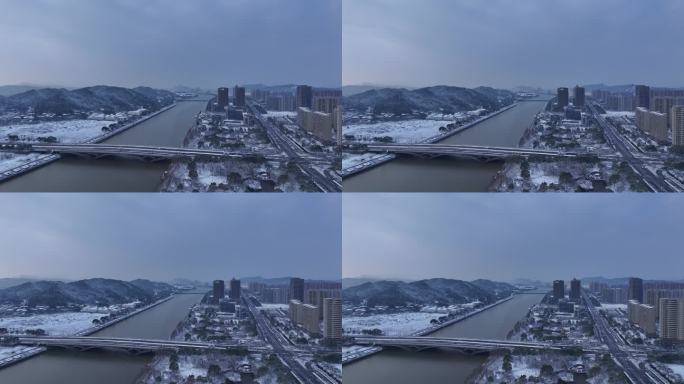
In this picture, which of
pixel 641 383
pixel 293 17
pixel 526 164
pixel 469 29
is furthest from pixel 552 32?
pixel 641 383

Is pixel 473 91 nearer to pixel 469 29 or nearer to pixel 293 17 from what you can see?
pixel 469 29

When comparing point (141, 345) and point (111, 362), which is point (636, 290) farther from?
point (111, 362)

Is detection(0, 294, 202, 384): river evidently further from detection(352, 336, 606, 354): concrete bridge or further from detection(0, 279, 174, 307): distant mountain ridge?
detection(352, 336, 606, 354): concrete bridge

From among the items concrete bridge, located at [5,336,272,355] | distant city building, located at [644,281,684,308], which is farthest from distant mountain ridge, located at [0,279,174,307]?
distant city building, located at [644,281,684,308]

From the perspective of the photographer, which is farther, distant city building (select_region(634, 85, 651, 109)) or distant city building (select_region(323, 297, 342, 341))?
distant city building (select_region(323, 297, 342, 341))

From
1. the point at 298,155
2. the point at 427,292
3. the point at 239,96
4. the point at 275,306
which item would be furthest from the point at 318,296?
the point at 239,96

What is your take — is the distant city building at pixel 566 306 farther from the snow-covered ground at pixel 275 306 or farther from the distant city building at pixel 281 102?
the distant city building at pixel 281 102

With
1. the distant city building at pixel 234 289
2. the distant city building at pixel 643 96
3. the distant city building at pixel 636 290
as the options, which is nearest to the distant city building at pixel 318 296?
the distant city building at pixel 234 289
